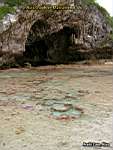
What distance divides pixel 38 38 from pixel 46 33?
1.70 ft

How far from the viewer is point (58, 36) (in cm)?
1759

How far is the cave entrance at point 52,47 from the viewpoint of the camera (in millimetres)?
16969

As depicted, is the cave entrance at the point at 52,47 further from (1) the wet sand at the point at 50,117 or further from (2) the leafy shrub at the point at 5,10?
(1) the wet sand at the point at 50,117

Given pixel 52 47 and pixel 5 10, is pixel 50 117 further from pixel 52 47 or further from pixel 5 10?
pixel 52 47

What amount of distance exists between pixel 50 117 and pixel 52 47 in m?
11.9

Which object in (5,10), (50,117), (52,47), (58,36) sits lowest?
(50,117)

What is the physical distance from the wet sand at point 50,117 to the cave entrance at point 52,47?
7.38 m

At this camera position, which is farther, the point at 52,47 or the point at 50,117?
the point at 52,47

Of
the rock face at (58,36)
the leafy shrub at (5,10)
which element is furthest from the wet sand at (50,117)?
the rock face at (58,36)

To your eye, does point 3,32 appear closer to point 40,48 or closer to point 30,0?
point 30,0

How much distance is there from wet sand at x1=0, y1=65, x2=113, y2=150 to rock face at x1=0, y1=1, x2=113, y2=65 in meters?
4.33

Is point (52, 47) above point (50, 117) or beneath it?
above

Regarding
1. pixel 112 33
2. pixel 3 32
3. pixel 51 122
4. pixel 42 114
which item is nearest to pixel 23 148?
pixel 51 122

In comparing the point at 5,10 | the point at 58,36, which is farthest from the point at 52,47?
the point at 5,10
